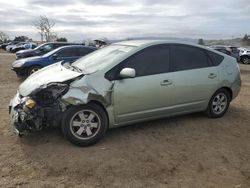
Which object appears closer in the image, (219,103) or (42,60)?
(219,103)

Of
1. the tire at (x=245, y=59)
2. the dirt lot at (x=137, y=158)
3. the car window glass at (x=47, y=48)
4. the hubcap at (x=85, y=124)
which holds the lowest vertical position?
the dirt lot at (x=137, y=158)

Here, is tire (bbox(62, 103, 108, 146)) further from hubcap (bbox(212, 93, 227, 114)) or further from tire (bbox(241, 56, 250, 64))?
tire (bbox(241, 56, 250, 64))

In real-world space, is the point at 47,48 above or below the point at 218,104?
above

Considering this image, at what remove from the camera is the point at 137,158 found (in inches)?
184

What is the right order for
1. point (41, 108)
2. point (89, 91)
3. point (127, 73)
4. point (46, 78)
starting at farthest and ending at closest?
point (46, 78) → point (127, 73) → point (89, 91) → point (41, 108)

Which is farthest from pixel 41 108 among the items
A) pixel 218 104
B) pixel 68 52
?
pixel 68 52

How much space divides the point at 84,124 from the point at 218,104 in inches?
116

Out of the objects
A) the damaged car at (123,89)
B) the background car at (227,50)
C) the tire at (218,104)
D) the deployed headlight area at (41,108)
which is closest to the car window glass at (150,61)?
the damaged car at (123,89)

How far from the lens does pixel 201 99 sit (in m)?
6.27

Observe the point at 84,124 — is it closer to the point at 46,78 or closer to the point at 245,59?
the point at 46,78

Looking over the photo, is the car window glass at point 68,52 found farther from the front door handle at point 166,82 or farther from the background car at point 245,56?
the background car at point 245,56

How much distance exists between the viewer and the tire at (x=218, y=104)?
653 centimetres

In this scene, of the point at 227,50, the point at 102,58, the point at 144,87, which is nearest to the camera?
the point at 144,87

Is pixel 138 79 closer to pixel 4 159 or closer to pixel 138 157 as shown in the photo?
pixel 138 157
